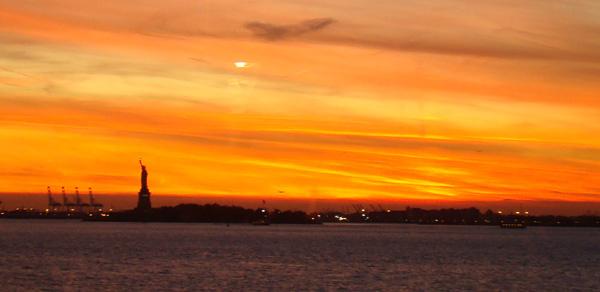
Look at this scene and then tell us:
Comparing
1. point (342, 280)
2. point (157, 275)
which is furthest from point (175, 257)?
point (342, 280)

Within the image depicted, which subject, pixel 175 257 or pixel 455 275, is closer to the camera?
pixel 455 275

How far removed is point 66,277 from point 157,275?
8182 mm

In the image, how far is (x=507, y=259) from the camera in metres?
129

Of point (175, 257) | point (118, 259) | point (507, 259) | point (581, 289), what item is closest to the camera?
point (581, 289)

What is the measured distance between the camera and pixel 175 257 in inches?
4528

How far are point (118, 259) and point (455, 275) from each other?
129 ft

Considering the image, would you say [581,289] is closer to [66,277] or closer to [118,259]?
[66,277]

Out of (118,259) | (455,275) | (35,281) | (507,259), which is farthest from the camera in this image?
(507,259)

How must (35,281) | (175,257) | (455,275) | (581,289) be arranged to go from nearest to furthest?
1. (35,281)
2. (581,289)
3. (455,275)
4. (175,257)

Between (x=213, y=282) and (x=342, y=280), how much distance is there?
12010 millimetres

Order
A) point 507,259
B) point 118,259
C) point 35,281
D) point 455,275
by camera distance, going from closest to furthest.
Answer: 1. point 35,281
2. point 455,275
3. point 118,259
4. point 507,259

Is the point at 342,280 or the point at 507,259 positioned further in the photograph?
the point at 507,259

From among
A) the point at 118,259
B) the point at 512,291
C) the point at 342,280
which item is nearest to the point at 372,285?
the point at 342,280

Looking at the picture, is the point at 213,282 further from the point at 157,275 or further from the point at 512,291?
the point at 512,291
